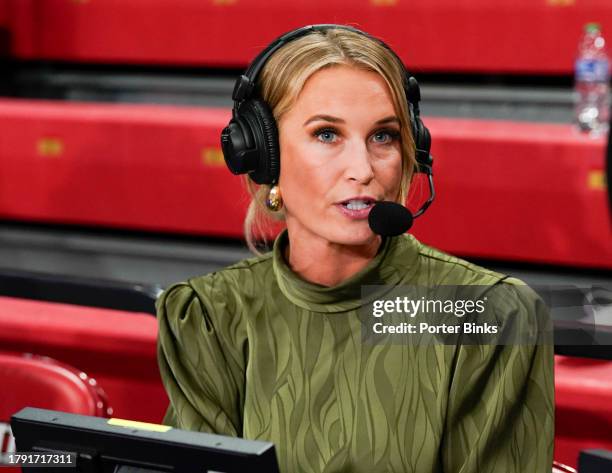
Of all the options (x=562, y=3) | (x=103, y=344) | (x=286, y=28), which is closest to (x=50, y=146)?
(x=286, y=28)

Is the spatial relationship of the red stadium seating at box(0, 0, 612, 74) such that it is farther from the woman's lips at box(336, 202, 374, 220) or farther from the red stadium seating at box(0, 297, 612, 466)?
the woman's lips at box(336, 202, 374, 220)

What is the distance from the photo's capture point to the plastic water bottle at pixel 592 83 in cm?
181

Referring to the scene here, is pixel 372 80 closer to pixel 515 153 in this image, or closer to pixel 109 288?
pixel 109 288

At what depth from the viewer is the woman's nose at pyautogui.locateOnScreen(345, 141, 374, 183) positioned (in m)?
0.60

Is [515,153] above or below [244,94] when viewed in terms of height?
above

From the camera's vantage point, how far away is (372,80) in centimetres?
61

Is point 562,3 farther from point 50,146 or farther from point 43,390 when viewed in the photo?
point 43,390

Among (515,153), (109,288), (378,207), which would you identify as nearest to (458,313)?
(378,207)

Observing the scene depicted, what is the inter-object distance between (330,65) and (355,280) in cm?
12

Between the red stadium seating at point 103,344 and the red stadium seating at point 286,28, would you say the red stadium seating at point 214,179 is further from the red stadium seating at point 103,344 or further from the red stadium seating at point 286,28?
the red stadium seating at point 103,344

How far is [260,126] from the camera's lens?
628 millimetres

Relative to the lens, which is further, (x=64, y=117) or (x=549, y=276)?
(x=64, y=117)

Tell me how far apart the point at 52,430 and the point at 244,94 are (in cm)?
23

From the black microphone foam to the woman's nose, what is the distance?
0.11ft
